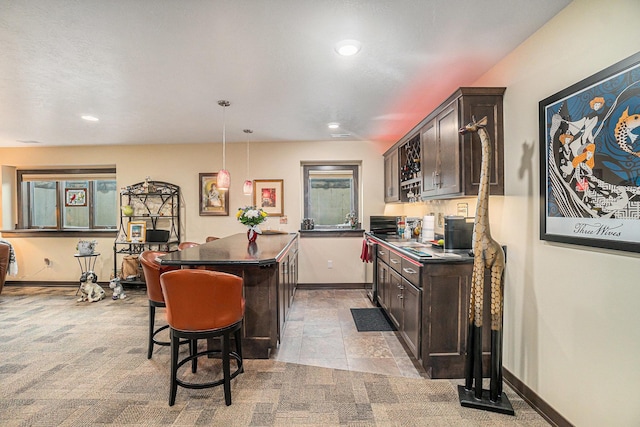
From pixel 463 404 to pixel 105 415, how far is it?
243 centimetres

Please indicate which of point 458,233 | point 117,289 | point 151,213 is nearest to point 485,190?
point 458,233

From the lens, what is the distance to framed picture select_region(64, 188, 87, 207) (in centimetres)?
579

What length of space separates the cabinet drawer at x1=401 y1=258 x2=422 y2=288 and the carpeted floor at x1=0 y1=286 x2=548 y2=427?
778 millimetres

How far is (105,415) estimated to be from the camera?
205 cm

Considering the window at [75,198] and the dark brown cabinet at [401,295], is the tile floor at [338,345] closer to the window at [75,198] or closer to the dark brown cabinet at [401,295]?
the dark brown cabinet at [401,295]

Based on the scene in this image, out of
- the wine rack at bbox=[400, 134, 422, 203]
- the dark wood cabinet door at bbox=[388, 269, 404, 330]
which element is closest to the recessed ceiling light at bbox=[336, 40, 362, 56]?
the wine rack at bbox=[400, 134, 422, 203]

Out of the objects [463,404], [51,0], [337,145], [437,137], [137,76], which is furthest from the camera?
[337,145]

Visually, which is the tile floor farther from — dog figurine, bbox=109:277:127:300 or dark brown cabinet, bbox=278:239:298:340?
dog figurine, bbox=109:277:127:300

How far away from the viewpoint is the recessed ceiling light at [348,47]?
7.19ft

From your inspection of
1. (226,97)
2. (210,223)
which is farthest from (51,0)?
(210,223)

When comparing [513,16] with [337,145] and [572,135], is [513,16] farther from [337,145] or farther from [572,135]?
[337,145]

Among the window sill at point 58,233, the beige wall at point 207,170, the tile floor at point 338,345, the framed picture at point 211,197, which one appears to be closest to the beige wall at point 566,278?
the tile floor at point 338,345

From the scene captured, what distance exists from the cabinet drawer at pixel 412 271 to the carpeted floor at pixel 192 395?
0.78m

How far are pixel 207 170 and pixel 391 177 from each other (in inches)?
127
